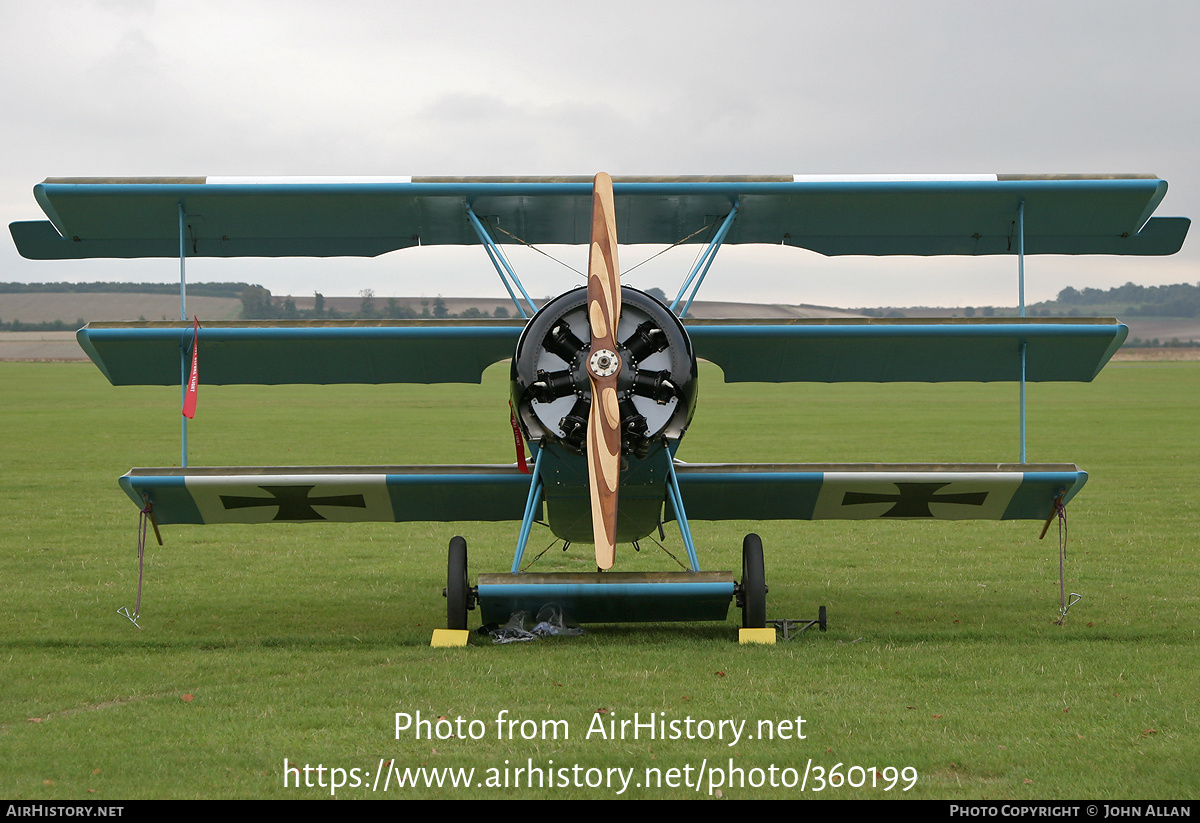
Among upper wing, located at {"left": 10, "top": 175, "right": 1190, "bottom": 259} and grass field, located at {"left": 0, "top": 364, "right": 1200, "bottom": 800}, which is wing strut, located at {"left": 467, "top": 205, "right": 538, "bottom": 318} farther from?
grass field, located at {"left": 0, "top": 364, "right": 1200, "bottom": 800}

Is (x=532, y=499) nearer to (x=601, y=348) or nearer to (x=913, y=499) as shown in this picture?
(x=601, y=348)

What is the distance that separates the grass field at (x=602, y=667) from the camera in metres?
5.41

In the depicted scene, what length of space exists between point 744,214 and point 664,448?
253 centimetres

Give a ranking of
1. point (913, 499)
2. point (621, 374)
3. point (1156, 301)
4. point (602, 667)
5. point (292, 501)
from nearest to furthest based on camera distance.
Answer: point (602, 667) → point (621, 374) → point (292, 501) → point (913, 499) → point (1156, 301)

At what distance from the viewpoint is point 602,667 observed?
7441 mm

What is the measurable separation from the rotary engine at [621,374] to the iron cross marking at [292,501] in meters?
1.87

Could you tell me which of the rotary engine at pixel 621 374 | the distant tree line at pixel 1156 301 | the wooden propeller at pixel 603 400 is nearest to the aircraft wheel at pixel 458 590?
the rotary engine at pixel 621 374

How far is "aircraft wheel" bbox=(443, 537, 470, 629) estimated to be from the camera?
8.21 meters

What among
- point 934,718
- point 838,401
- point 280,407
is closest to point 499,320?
point 934,718

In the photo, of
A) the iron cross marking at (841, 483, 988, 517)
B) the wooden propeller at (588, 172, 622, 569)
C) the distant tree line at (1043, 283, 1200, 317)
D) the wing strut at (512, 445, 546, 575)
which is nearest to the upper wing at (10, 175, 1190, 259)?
the wooden propeller at (588, 172, 622, 569)

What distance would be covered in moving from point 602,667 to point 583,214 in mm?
4050

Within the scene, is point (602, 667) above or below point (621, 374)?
below

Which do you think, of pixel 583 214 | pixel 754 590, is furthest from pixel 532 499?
pixel 583 214

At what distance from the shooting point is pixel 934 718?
6273 mm
